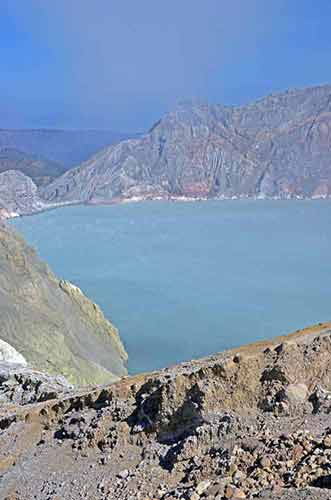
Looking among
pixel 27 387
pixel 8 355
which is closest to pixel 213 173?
pixel 8 355

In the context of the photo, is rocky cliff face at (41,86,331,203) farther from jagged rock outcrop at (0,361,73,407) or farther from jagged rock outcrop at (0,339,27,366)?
jagged rock outcrop at (0,361,73,407)

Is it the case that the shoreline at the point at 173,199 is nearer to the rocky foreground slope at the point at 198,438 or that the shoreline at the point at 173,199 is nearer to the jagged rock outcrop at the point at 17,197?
the jagged rock outcrop at the point at 17,197

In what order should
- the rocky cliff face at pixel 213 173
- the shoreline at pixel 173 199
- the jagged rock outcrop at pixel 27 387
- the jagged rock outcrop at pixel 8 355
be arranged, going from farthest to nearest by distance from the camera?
the rocky cliff face at pixel 213 173
the shoreline at pixel 173 199
the jagged rock outcrop at pixel 8 355
the jagged rock outcrop at pixel 27 387

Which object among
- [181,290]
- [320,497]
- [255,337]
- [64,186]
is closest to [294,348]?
[320,497]

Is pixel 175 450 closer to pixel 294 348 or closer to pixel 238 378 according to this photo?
pixel 238 378

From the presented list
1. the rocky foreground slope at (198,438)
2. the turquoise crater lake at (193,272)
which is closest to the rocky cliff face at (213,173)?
the turquoise crater lake at (193,272)

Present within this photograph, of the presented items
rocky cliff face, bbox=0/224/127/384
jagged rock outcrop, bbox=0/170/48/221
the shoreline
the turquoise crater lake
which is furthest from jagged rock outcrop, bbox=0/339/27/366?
the shoreline
